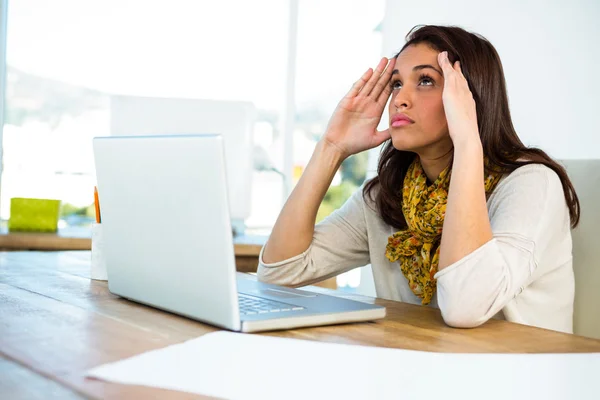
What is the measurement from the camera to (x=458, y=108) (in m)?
1.41

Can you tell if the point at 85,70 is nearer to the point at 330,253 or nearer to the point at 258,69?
the point at 258,69

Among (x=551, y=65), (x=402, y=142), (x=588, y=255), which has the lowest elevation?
(x=588, y=255)

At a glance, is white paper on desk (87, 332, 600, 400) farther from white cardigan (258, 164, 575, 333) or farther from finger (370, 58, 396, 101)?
finger (370, 58, 396, 101)

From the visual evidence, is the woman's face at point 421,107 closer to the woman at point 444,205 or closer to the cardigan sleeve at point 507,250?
the woman at point 444,205

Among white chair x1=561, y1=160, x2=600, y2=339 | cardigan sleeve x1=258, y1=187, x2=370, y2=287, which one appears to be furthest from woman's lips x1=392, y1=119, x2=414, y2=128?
white chair x1=561, y1=160, x2=600, y2=339

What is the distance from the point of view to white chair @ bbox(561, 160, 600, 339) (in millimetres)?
1588

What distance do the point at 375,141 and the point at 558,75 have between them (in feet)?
6.59

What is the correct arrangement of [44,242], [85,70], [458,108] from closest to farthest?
1. [458,108]
2. [44,242]
3. [85,70]

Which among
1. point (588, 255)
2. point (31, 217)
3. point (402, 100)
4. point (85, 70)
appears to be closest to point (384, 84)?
point (402, 100)

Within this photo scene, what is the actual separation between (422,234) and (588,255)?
1.20ft

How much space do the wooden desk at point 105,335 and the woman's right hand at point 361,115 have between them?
19.1 inches

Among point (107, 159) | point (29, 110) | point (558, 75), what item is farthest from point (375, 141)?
point (29, 110)

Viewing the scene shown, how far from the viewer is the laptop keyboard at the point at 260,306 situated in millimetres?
1109

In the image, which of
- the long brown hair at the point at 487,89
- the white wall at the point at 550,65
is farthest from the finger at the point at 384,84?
the white wall at the point at 550,65
